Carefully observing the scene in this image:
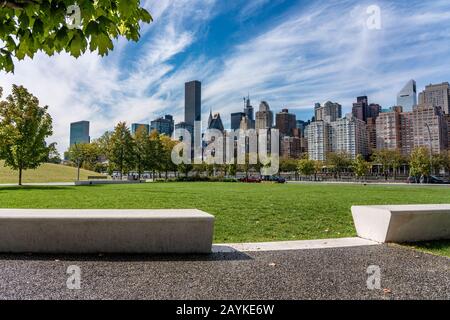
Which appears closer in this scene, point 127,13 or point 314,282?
point 127,13

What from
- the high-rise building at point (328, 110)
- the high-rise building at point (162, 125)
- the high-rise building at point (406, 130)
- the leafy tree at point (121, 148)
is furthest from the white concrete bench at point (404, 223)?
the high-rise building at point (328, 110)

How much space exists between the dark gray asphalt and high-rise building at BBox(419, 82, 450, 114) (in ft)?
518

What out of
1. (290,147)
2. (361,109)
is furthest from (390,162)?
(361,109)

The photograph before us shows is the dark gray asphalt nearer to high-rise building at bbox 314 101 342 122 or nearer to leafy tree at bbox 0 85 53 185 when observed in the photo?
leafy tree at bbox 0 85 53 185

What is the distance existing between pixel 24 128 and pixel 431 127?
10278cm

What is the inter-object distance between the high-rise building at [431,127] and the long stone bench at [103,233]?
360 ft

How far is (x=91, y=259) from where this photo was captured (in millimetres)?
6137

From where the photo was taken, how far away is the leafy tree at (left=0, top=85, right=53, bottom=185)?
33844 millimetres

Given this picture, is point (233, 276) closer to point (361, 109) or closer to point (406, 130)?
point (406, 130)

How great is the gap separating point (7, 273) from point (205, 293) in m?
2.99

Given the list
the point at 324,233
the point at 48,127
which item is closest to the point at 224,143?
the point at 48,127

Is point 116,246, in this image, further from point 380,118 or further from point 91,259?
point 380,118

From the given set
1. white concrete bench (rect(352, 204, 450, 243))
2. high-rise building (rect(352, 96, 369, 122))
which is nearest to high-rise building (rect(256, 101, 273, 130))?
high-rise building (rect(352, 96, 369, 122))

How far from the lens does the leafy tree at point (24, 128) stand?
33.8 m
